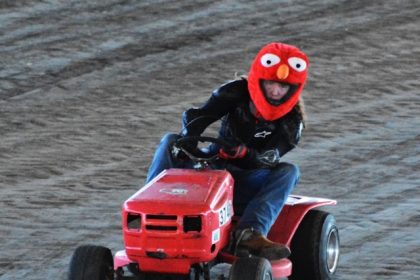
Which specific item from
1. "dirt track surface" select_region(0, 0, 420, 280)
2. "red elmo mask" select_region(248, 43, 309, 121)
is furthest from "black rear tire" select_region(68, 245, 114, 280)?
"red elmo mask" select_region(248, 43, 309, 121)

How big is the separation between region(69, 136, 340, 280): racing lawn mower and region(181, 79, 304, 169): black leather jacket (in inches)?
13.2

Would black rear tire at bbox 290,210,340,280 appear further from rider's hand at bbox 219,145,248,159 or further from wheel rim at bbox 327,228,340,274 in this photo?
rider's hand at bbox 219,145,248,159

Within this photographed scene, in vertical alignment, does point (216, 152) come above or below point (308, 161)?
above

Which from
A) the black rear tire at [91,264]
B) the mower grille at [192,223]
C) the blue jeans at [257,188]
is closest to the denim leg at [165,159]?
the blue jeans at [257,188]

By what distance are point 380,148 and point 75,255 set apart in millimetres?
4636

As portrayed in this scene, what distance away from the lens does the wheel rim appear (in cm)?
790

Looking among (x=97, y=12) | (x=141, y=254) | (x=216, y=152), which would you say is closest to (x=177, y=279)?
(x=141, y=254)

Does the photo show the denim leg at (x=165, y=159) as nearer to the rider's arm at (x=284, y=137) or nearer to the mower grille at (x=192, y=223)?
the rider's arm at (x=284, y=137)

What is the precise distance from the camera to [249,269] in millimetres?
6820

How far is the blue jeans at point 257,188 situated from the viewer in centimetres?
733

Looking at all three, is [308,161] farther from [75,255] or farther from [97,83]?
[75,255]

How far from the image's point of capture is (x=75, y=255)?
7074 mm

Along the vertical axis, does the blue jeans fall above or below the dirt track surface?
above

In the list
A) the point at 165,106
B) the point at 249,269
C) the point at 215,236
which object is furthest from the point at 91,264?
the point at 165,106
